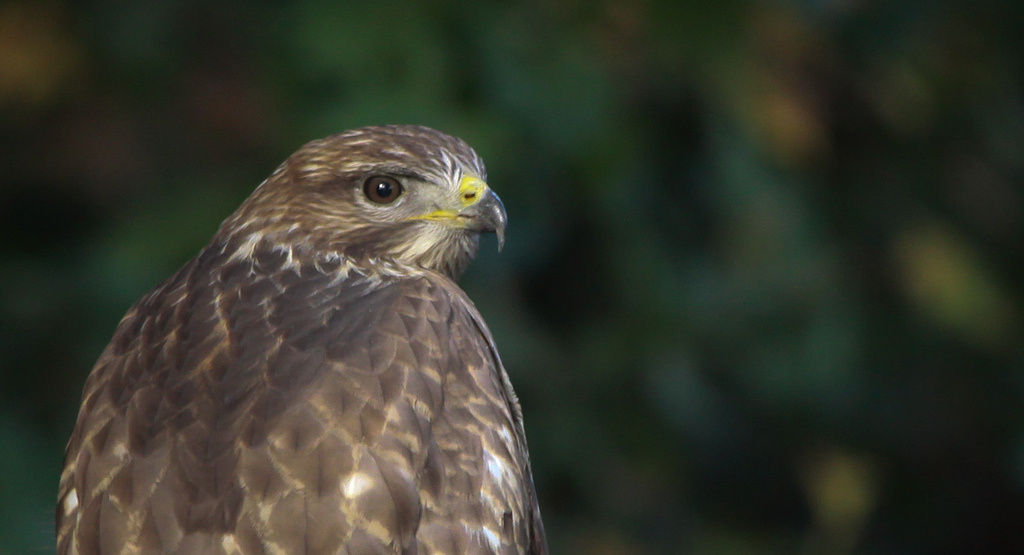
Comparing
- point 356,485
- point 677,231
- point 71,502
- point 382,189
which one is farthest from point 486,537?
point 677,231

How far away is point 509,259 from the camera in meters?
4.84

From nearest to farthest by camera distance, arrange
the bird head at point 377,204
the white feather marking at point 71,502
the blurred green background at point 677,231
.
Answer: the white feather marking at point 71,502, the bird head at point 377,204, the blurred green background at point 677,231

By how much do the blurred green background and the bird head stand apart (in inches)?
48.1

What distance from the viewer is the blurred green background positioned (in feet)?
15.2

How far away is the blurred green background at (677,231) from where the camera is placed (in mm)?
4621

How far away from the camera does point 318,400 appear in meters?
2.43

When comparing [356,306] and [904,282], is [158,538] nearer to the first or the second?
[356,306]

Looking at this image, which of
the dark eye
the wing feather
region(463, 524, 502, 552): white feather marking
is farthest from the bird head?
region(463, 524, 502, 552): white feather marking

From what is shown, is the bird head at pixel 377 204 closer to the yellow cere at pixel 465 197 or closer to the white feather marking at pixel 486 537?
the yellow cere at pixel 465 197

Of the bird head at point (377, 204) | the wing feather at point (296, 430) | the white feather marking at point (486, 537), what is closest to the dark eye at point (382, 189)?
the bird head at point (377, 204)

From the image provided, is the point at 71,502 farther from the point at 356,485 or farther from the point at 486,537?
the point at 486,537

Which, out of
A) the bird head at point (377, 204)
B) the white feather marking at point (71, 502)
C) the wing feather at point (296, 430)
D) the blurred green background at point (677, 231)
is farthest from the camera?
the blurred green background at point (677, 231)

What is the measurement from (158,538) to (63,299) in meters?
2.91

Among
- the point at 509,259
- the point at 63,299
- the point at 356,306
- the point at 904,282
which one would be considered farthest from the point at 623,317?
the point at 356,306
